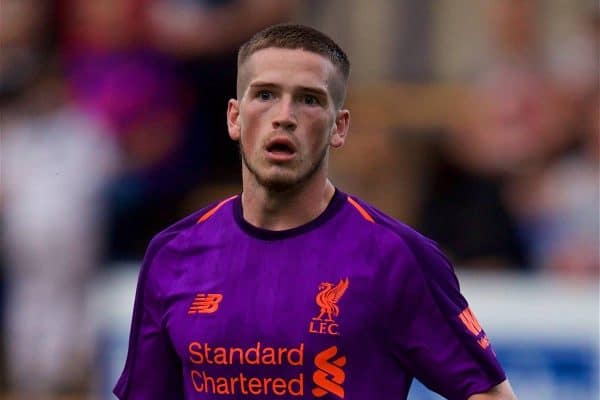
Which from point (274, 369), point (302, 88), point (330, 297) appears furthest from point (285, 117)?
point (274, 369)

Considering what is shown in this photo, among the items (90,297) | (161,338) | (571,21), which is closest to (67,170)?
(90,297)

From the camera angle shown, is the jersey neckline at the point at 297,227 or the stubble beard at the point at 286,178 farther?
the jersey neckline at the point at 297,227

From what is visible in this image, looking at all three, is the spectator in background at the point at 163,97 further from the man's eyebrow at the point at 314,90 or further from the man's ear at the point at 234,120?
the man's eyebrow at the point at 314,90

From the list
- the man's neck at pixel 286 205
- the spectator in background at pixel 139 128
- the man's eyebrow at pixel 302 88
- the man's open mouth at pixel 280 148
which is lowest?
the man's neck at pixel 286 205

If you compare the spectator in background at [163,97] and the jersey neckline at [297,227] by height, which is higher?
the spectator in background at [163,97]

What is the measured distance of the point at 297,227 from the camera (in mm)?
4906

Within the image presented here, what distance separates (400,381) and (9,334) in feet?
21.9

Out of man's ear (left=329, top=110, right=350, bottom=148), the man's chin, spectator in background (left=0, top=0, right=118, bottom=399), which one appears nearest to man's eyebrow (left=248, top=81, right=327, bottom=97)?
man's ear (left=329, top=110, right=350, bottom=148)

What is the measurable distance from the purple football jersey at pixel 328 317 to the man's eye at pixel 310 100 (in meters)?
0.34

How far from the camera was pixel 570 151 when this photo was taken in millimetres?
10258

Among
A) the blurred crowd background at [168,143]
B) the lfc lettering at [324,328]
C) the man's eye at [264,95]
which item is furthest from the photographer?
the blurred crowd background at [168,143]

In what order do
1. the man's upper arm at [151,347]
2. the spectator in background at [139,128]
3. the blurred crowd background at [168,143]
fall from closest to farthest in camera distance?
the man's upper arm at [151,347] → the blurred crowd background at [168,143] → the spectator in background at [139,128]

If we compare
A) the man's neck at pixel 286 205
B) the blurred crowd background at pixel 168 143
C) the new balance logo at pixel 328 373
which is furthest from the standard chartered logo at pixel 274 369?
the blurred crowd background at pixel 168 143

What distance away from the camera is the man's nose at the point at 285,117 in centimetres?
472
